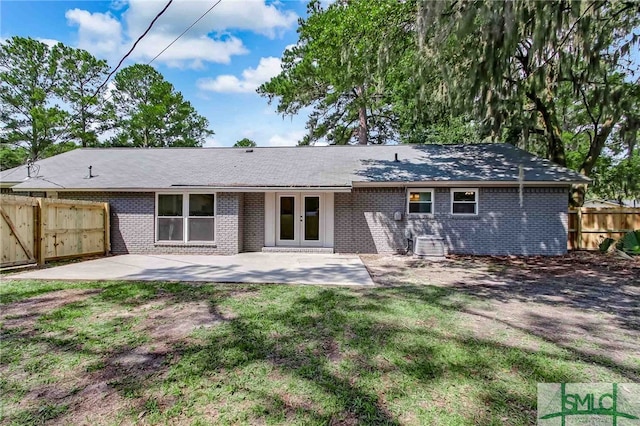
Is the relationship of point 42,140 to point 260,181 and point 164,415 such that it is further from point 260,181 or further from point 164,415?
point 164,415

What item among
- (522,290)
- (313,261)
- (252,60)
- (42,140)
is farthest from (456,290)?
(42,140)

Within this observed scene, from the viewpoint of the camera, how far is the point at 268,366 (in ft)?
10.8

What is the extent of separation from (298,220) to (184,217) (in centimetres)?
376

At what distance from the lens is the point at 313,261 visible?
31.2 feet

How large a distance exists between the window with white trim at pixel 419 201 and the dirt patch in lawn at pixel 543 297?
178 centimetres

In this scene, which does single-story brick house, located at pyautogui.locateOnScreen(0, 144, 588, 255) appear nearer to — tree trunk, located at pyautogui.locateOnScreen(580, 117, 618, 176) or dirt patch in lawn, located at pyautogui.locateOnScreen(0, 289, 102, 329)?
tree trunk, located at pyautogui.locateOnScreen(580, 117, 618, 176)

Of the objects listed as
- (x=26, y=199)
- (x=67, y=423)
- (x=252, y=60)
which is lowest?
(x=67, y=423)

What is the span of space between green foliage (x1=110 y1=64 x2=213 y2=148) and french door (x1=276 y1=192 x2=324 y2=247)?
2508 cm

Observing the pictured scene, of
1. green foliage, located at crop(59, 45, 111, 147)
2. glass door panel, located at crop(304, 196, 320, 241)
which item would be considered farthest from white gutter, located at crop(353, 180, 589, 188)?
green foliage, located at crop(59, 45, 111, 147)

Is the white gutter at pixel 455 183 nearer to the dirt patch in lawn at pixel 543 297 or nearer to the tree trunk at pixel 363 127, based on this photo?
the dirt patch in lawn at pixel 543 297

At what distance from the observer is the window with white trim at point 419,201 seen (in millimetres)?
11109

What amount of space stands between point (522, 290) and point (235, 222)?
26.2 ft

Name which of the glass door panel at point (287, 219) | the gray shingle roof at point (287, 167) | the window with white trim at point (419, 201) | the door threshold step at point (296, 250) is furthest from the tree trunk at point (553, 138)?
the glass door panel at point (287, 219)

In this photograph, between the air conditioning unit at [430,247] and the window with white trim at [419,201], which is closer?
the air conditioning unit at [430,247]
